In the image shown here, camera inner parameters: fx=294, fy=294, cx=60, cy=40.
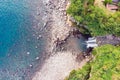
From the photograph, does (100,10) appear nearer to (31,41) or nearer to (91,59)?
(91,59)

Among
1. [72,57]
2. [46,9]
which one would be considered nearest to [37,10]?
[46,9]

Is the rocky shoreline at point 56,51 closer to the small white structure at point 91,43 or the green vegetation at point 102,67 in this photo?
the small white structure at point 91,43

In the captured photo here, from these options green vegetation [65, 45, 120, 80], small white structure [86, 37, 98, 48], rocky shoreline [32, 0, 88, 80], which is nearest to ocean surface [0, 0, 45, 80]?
rocky shoreline [32, 0, 88, 80]

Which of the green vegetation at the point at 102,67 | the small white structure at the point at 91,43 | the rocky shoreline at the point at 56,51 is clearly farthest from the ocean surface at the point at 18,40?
the green vegetation at the point at 102,67

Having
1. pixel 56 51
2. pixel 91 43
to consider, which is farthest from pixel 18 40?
pixel 91 43

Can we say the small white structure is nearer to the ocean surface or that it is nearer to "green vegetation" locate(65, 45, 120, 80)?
"green vegetation" locate(65, 45, 120, 80)

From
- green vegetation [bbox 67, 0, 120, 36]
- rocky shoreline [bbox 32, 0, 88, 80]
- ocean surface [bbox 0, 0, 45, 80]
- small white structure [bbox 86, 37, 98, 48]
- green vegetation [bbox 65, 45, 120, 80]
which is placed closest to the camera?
green vegetation [bbox 65, 45, 120, 80]
